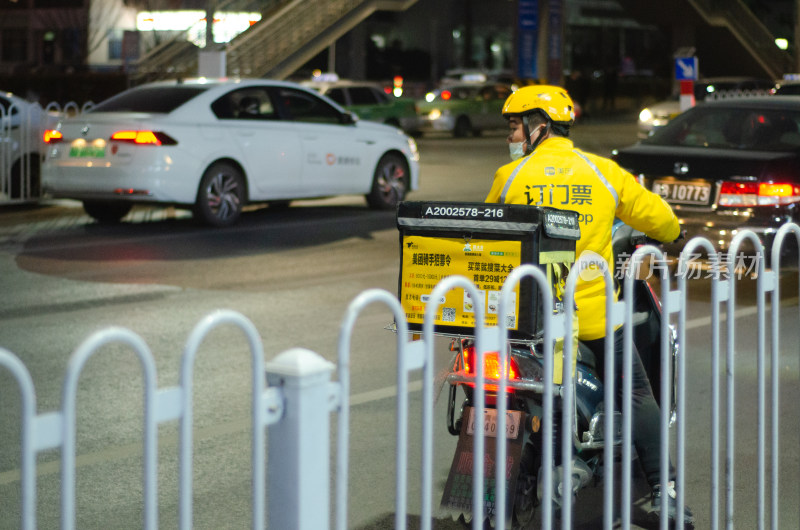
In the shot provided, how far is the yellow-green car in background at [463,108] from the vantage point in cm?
3284

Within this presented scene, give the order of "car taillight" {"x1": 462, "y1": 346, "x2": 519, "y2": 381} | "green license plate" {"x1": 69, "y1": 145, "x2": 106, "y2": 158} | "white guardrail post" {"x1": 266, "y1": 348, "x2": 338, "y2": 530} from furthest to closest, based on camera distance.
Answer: "green license plate" {"x1": 69, "y1": 145, "x2": 106, "y2": 158} < "car taillight" {"x1": 462, "y1": 346, "x2": 519, "y2": 381} < "white guardrail post" {"x1": 266, "y1": 348, "x2": 338, "y2": 530}

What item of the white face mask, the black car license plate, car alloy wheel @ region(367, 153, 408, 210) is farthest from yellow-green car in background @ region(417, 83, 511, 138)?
the white face mask

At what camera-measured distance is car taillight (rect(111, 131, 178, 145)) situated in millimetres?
12891

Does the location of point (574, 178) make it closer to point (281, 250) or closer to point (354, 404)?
point (354, 404)

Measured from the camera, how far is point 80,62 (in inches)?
2170

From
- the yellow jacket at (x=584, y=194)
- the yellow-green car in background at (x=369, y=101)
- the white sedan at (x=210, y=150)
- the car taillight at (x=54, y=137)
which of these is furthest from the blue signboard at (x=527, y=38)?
the yellow jacket at (x=584, y=194)

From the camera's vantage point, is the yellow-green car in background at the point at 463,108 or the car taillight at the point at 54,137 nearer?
the car taillight at the point at 54,137

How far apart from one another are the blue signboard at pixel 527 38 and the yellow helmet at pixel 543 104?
35360 mm

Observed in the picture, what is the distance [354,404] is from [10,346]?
2.50 meters

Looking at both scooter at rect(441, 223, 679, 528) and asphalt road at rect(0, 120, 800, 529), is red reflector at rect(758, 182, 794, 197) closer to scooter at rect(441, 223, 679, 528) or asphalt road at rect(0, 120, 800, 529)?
→ asphalt road at rect(0, 120, 800, 529)

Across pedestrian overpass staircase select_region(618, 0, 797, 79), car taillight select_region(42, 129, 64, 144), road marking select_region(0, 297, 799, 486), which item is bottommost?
road marking select_region(0, 297, 799, 486)

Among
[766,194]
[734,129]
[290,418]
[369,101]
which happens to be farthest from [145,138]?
[369,101]

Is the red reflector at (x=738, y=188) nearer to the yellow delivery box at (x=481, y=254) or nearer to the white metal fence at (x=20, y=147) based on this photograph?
the yellow delivery box at (x=481, y=254)

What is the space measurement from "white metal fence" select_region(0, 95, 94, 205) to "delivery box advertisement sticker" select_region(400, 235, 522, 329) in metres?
11.9
